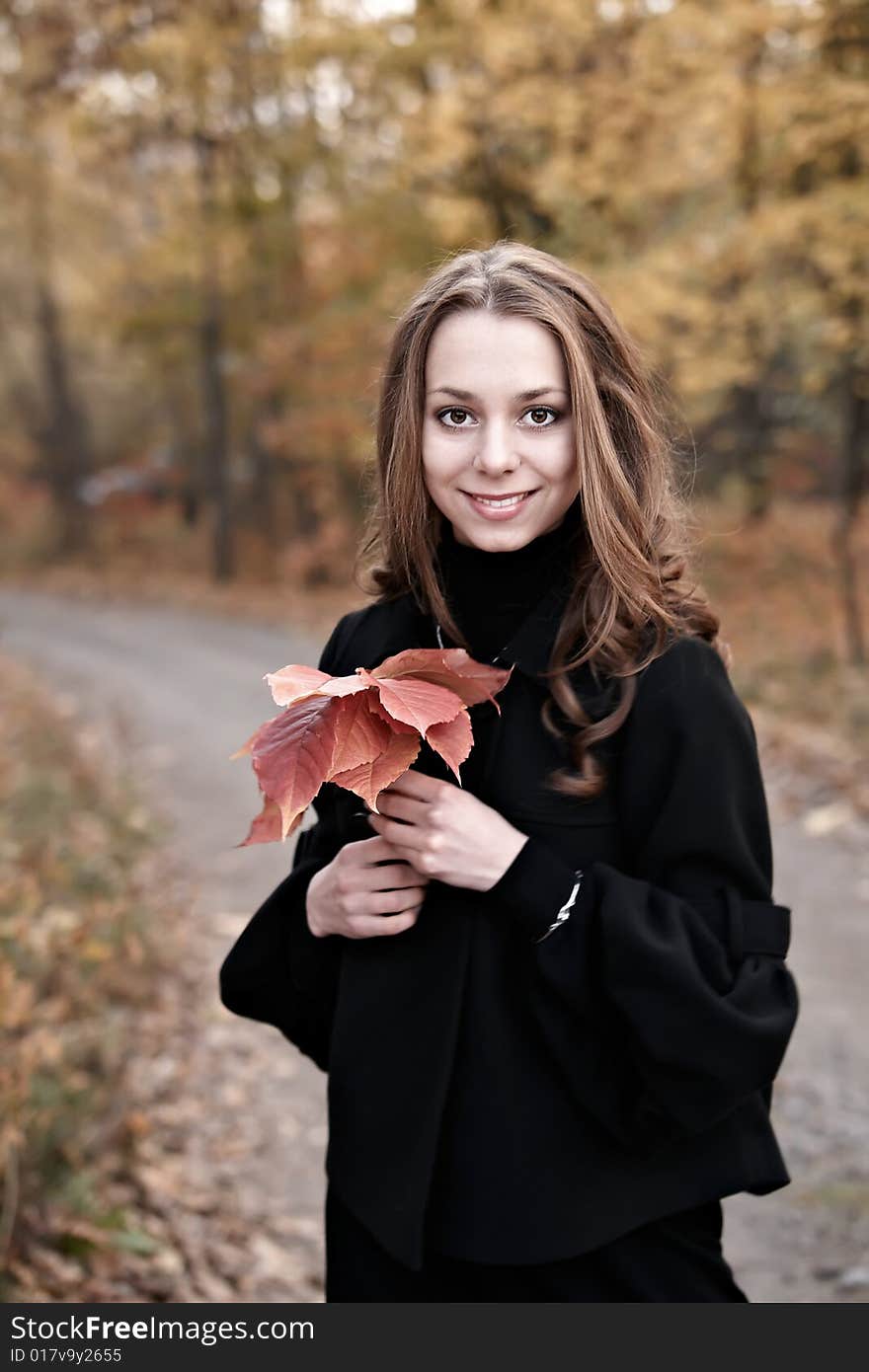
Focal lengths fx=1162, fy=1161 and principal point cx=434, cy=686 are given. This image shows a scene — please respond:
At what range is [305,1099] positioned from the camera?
4.37 meters

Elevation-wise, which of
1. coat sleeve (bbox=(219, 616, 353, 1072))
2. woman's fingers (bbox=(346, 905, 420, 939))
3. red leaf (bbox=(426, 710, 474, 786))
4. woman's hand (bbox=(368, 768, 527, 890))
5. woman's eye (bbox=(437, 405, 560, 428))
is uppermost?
woman's eye (bbox=(437, 405, 560, 428))

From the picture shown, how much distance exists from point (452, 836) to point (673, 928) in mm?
317

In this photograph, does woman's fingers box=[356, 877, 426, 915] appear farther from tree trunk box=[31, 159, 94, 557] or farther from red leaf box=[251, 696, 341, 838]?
tree trunk box=[31, 159, 94, 557]

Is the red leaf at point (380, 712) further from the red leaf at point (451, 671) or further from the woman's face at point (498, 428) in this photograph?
the woman's face at point (498, 428)

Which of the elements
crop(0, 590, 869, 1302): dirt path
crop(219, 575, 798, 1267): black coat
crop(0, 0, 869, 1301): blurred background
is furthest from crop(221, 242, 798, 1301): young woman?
crop(0, 590, 869, 1302): dirt path

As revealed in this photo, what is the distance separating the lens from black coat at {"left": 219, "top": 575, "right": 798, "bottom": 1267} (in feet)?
5.05

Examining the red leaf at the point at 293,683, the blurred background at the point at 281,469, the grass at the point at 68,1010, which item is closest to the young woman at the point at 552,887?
the red leaf at the point at 293,683

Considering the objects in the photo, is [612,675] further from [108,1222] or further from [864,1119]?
[864,1119]

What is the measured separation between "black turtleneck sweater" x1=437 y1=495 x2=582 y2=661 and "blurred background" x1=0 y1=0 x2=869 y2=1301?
1.25 feet

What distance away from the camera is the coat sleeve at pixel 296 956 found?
6.20 feet

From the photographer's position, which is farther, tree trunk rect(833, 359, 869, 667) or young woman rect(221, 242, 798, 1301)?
tree trunk rect(833, 359, 869, 667)

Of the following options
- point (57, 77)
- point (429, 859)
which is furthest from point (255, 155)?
point (429, 859)

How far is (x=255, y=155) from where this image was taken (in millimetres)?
16078

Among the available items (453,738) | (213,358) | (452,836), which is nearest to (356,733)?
(453,738)
